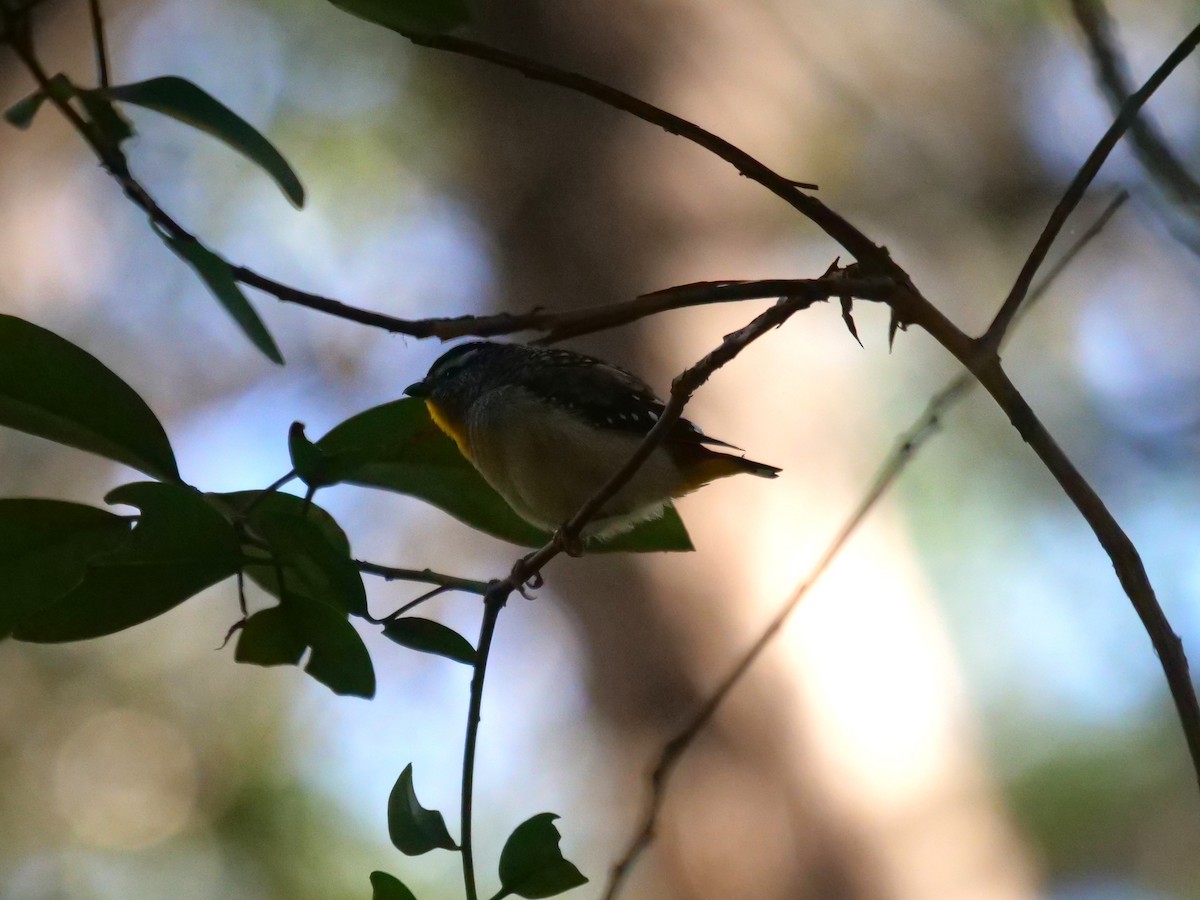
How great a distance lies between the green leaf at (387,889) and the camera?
79 cm

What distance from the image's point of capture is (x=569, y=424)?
1685mm

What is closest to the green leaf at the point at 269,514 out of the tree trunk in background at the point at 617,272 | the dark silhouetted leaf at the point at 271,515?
the dark silhouetted leaf at the point at 271,515

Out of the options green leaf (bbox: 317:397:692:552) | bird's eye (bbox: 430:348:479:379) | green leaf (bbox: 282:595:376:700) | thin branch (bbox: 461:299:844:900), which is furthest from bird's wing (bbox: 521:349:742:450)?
green leaf (bbox: 282:595:376:700)

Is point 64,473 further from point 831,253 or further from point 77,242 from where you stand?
point 831,253

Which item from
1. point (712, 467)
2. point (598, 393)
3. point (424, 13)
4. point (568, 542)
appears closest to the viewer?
point (424, 13)

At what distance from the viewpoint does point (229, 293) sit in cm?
61

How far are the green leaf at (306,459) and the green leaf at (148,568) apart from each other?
0.09m

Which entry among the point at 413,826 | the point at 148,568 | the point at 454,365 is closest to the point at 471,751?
the point at 413,826

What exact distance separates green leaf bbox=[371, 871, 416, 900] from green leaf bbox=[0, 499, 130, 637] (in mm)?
331

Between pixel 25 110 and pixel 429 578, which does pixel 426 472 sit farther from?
pixel 25 110

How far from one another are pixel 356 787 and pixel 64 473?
1.15 m

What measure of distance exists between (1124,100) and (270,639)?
864mm

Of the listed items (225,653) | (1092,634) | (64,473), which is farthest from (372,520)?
(1092,634)

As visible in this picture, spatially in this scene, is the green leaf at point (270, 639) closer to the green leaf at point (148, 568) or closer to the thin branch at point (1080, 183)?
the green leaf at point (148, 568)
